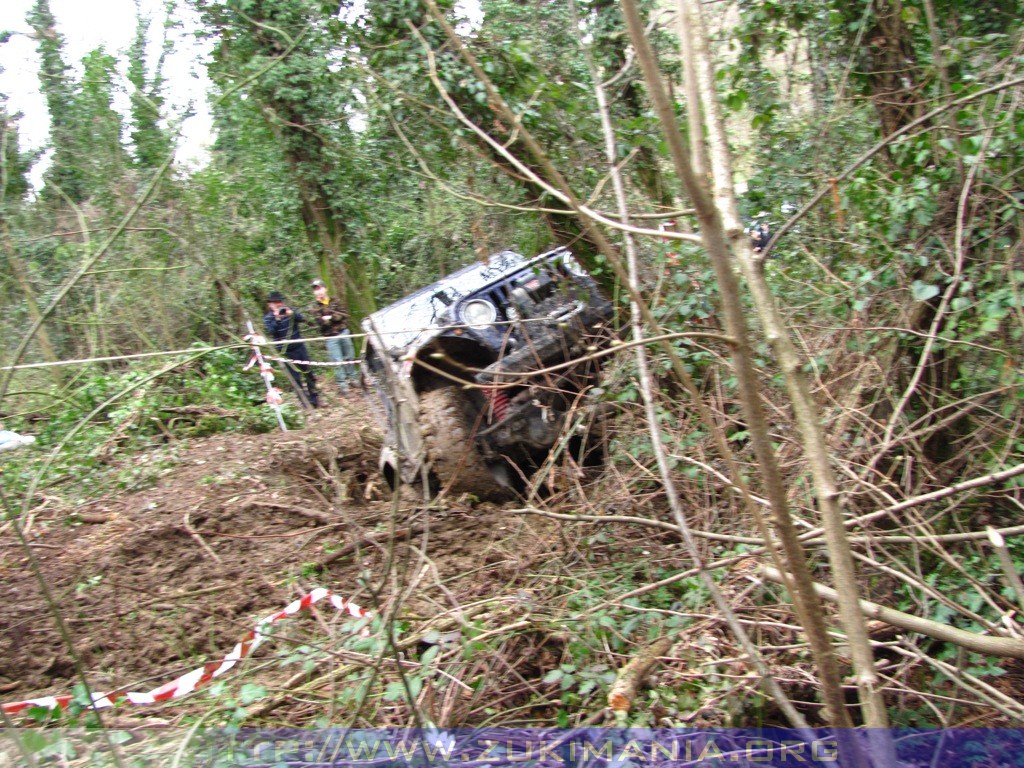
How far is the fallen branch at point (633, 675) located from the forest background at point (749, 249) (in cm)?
16

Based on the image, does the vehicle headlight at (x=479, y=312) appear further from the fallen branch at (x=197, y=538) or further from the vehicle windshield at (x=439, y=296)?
the fallen branch at (x=197, y=538)

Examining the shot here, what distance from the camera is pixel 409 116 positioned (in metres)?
8.16

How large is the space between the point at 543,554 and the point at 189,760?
2.18m

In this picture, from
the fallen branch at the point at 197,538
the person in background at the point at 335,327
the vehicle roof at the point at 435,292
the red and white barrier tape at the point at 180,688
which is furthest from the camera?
the person in background at the point at 335,327

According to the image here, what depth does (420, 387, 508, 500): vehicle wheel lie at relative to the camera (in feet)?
21.2

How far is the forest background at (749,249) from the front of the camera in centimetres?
169

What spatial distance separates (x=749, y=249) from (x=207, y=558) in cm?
584

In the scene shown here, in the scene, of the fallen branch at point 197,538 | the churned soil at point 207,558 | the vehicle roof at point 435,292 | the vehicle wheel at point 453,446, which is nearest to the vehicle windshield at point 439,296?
the vehicle roof at point 435,292

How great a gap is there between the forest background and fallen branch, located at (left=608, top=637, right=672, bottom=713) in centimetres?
16

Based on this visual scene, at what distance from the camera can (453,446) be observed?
6.46 metres

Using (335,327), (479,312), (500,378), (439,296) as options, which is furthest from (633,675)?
(335,327)

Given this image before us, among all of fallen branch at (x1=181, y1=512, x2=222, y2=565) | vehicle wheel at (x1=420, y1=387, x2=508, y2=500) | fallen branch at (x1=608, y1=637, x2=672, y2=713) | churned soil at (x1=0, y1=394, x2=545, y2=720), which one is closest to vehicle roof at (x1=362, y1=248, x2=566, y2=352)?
vehicle wheel at (x1=420, y1=387, x2=508, y2=500)

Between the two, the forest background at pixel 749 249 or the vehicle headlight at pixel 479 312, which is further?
the vehicle headlight at pixel 479 312

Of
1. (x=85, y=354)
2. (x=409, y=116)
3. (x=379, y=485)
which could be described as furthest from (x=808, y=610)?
(x=85, y=354)
